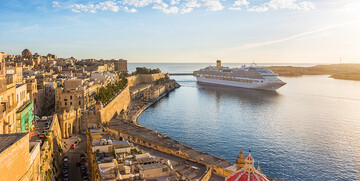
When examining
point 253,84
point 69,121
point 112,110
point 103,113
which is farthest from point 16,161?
point 253,84

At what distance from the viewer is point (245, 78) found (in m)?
81.0

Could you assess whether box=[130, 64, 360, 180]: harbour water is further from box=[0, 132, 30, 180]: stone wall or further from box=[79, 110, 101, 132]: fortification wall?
box=[0, 132, 30, 180]: stone wall

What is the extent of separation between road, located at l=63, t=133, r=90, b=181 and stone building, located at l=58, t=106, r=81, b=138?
0.70 meters

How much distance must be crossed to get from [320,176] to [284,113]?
22.9 metres

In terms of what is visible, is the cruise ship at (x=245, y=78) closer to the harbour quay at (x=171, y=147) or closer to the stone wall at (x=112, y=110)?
the stone wall at (x=112, y=110)

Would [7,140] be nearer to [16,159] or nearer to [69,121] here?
[16,159]

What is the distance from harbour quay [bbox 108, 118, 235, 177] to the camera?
18.7 meters

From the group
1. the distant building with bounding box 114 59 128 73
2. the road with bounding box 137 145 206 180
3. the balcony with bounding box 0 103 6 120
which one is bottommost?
the road with bounding box 137 145 206 180

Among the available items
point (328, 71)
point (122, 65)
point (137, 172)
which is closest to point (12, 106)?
point (137, 172)

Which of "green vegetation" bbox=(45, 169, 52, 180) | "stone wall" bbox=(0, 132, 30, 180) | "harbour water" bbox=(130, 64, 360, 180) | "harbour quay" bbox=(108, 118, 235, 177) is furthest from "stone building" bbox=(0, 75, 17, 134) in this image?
"harbour water" bbox=(130, 64, 360, 180)

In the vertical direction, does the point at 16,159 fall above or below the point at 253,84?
above

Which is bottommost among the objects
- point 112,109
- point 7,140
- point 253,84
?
point 112,109

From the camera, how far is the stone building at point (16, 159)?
8875 millimetres

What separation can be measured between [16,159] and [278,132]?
2777cm
